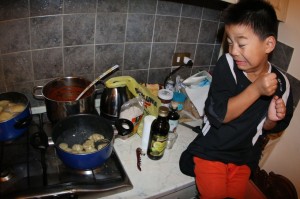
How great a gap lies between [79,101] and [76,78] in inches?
6.8

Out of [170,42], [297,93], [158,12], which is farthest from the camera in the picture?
[170,42]

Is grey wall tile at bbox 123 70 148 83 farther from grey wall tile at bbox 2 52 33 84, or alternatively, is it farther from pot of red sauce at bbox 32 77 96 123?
grey wall tile at bbox 2 52 33 84

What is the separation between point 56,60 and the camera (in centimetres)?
129

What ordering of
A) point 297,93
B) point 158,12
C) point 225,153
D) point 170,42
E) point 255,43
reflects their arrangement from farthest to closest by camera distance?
point 170,42
point 158,12
point 297,93
point 225,153
point 255,43

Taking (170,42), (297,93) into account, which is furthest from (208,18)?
(297,93)

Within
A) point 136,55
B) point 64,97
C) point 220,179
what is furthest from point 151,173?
point 136,55

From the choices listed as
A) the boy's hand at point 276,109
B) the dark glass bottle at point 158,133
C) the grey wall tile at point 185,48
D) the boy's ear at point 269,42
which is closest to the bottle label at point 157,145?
the dark glass bottle at point 158,133

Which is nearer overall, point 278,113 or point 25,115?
point 278,113

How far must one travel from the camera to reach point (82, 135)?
3.89ft

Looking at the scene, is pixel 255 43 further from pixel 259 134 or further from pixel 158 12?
pixel 158 12

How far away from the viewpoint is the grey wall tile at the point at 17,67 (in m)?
1.19

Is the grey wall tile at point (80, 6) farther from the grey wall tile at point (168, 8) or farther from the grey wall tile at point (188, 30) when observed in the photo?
the grey wall tile at point (188, 30)

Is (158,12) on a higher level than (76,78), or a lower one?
higher

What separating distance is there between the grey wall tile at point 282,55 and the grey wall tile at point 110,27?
0.81m
